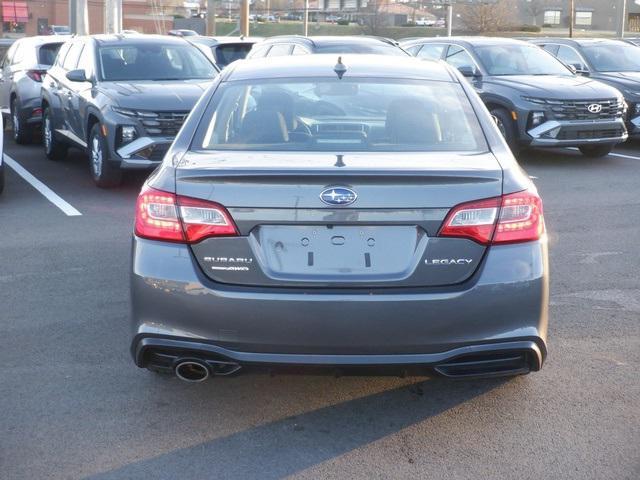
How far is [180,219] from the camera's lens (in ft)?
13.6

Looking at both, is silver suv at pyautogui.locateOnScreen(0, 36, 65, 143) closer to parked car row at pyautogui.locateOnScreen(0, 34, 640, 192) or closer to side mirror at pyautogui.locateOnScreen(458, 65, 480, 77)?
parked car row at pyautogui.locateOnScreen(0, 34, 640, 192)

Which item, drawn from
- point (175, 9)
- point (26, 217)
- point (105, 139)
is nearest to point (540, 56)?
point (105, 139)

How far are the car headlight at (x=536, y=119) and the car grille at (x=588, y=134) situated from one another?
288 millimetres

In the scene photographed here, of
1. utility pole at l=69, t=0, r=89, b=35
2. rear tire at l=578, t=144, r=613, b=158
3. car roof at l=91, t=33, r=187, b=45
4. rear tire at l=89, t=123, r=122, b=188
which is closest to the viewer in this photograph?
rear tire at l=89, t=123, r=122, b=188

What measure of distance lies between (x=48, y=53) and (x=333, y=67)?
10.7m

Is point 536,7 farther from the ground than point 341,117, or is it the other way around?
point 536,7

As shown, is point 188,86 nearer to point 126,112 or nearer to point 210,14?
point 126,112

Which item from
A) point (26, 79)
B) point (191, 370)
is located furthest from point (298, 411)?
point (26, 79)

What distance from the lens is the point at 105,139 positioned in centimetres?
1041

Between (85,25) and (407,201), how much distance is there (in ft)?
59.5

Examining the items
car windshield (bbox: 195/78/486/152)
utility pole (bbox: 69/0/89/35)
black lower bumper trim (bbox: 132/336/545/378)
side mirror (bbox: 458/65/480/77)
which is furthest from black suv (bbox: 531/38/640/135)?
black lower bumper trim (bbox: 132/336/545/378)

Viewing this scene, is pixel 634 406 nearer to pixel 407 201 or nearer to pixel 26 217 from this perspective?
pixel 407 201

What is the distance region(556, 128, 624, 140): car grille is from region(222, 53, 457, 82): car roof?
7671 millimetres

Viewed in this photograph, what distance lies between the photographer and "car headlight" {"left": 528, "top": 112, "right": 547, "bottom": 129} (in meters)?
13.0
